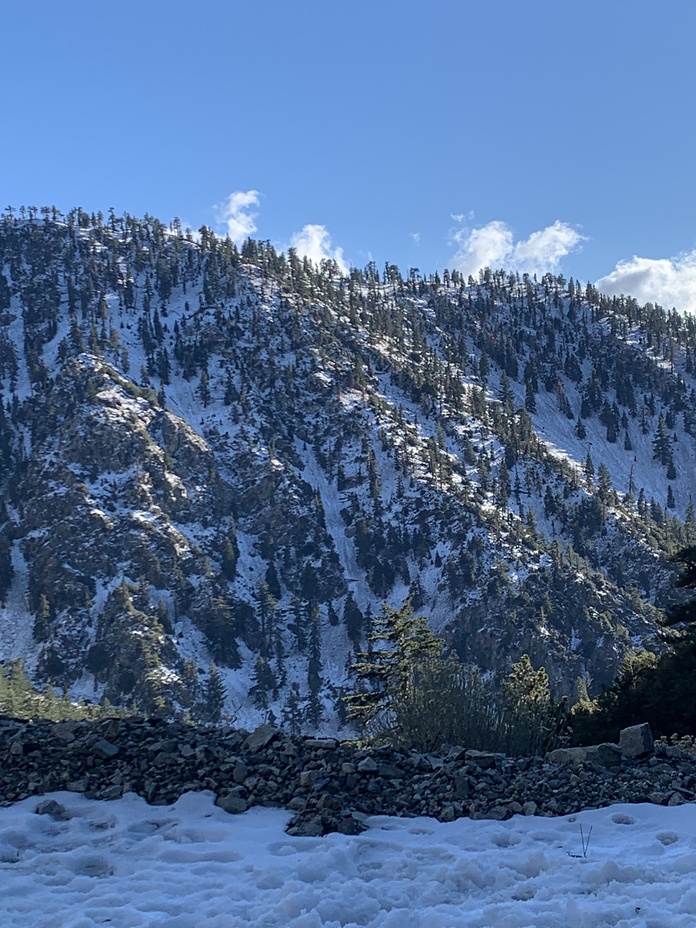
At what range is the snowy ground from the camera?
5152 millimetres

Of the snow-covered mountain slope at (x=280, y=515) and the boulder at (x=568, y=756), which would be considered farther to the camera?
the snow-covered mountain slope at (x=280, y=515)

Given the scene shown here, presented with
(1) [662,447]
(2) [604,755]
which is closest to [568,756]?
(2) [604,755]

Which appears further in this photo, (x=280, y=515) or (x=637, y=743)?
(x=280, y=515)

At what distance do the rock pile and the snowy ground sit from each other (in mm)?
237

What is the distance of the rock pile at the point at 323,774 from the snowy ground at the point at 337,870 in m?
0.24

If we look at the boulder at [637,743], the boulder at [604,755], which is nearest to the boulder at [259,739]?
the boulder at [604,755]

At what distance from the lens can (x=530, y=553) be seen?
143m

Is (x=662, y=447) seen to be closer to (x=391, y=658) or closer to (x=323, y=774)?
(x=391, y=658)

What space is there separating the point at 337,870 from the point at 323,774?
186cm

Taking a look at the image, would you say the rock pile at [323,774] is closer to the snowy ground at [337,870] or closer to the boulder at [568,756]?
the boulder at [568,756]

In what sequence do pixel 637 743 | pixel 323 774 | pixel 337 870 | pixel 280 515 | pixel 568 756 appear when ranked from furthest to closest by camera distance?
pixel 280 515 < pixel 637 743 < pixel 568 756 < pixel 323 774 < pixel 337 870

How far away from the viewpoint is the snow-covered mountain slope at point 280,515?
413 ft

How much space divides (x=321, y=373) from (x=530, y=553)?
7614 centimetres

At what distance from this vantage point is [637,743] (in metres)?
8.74
